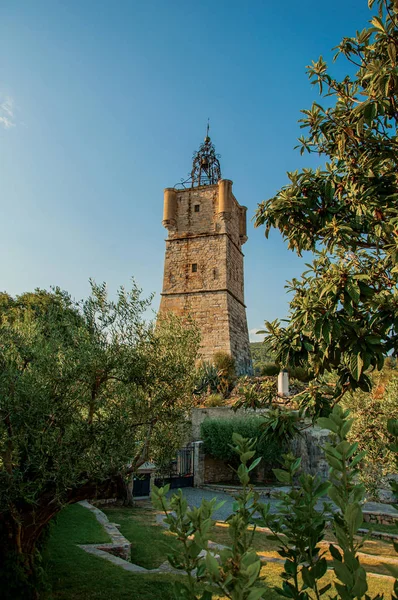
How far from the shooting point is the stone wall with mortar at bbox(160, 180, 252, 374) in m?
29.7

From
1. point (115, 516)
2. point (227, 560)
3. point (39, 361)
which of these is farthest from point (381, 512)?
point (227, 560)

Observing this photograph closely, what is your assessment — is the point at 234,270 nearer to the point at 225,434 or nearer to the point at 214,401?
the point at 214,401

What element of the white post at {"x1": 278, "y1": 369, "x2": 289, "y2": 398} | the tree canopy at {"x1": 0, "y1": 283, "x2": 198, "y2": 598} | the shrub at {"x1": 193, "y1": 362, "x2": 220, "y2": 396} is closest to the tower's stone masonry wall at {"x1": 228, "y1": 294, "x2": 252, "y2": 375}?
the shrub at {"x1": 193, "y1": 362, "x2": 220, "y2": 396}

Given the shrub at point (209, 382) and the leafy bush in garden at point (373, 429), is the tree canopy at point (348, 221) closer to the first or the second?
the leafy bush in garden at point (373, 429)

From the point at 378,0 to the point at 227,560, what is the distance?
5.63 metres

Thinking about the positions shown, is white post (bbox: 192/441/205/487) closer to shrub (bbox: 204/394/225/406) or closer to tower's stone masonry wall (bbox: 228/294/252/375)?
shrub (bbox: 204/394/225/406)

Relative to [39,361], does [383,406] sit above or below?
below

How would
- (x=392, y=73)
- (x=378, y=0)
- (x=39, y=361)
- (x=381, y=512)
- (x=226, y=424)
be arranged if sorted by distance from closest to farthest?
(x=392, y=73)
(x=378, y=0)
(x=39, y=361)
(x=381, y=512)
(x=226, y=424)

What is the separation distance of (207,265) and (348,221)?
1020 inches

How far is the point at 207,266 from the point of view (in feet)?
102

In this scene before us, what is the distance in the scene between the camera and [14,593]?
5648mm

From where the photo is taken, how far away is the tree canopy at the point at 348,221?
165 inches

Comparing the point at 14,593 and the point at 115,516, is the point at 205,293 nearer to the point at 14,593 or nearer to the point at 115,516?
the point at 115,516

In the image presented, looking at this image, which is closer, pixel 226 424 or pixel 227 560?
pixel 227 560
